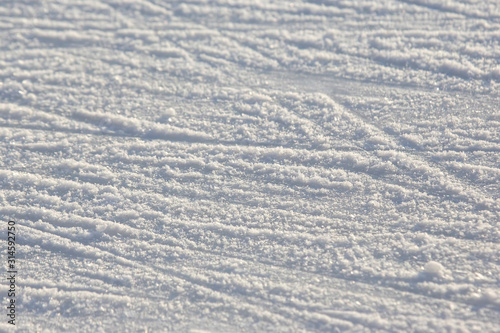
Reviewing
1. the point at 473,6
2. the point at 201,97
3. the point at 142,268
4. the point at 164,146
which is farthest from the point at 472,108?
the point at 142,268

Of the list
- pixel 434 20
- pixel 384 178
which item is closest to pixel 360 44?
pixel 434 20

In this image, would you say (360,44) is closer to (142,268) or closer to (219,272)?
(219,272)

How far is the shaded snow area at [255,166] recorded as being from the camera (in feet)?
4.65

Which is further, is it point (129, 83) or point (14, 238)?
point (129, 83)

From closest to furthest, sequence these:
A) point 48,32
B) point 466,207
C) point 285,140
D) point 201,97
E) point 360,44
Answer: point 466,207 → point 285,140 → point 201,97 → point 360,44 → point 48,32

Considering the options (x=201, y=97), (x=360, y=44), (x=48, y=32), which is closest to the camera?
(x=201, y=97)

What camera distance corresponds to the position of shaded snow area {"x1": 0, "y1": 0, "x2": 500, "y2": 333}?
1.42 meters

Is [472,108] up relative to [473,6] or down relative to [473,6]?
down

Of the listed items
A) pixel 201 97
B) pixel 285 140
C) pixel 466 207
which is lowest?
pixel 466 207

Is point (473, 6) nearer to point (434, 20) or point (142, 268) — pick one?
point (434, 20)

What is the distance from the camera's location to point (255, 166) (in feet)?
5.74

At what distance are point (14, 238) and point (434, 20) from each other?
2.35m

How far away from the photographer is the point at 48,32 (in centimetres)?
235

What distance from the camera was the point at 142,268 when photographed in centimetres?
150
